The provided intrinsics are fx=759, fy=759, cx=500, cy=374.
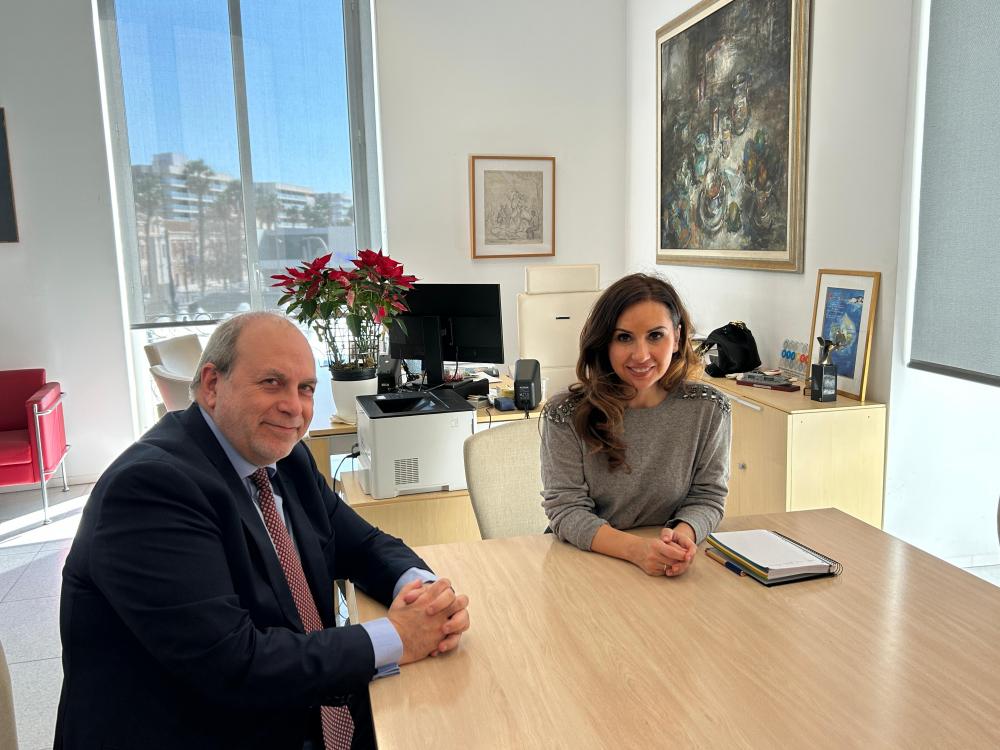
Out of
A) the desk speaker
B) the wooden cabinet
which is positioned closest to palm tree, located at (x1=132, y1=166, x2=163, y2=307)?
the desk speaker

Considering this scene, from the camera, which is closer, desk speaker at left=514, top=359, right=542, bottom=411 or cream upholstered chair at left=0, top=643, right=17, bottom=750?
cream upholstered chair at left=0, top=643, right=17, bottom=750

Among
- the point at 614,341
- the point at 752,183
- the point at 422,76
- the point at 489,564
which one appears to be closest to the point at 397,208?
the point at 422,76

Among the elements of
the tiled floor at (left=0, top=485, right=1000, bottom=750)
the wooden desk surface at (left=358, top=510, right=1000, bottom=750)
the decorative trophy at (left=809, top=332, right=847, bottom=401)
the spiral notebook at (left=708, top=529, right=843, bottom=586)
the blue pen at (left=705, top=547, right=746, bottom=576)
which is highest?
the decorative trophy at (left=809, top=332, right=847, bottom=401)

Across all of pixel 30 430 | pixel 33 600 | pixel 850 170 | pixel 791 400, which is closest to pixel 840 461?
pixel 791 400

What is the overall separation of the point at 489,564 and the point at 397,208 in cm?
418

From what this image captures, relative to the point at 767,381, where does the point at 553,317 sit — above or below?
above

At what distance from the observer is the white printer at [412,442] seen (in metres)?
2.55

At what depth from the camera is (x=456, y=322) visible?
140 inches

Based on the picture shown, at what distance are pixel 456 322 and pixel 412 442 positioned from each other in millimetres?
1067

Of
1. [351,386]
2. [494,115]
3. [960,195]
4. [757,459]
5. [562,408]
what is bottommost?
[757,459]

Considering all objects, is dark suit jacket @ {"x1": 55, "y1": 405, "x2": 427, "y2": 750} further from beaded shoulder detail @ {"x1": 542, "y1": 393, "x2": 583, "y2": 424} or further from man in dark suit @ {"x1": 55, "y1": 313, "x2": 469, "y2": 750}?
beaded shoulder detail @ {"x1": 542, "y1": 393, "x2": 583, "y2": 424}

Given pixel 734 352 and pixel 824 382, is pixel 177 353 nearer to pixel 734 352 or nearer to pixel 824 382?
pixel 734 352

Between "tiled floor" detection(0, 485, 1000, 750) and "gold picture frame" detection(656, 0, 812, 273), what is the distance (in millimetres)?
1965

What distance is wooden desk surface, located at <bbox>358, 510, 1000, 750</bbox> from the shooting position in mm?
1093
